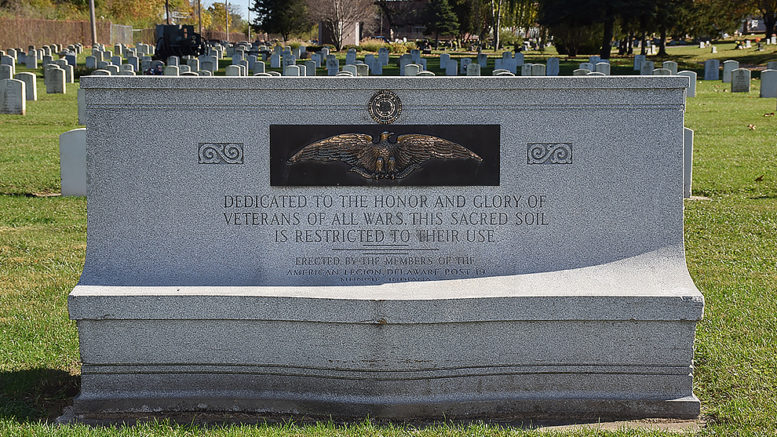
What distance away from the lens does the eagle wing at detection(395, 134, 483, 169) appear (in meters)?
4.57

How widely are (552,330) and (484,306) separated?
0.39 meters

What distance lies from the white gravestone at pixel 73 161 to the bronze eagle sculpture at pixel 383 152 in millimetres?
6568

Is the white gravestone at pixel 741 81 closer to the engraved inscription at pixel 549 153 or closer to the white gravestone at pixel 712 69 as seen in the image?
the white gravestone at pixel 712 69

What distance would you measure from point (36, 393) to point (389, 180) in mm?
2228

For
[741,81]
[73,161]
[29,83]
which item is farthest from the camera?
[741,81]

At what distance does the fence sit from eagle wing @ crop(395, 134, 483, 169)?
189ft

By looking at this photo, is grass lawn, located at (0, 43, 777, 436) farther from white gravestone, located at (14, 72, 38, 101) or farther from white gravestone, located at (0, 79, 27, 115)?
white gravestone, located at (14, 72, 38, 101)

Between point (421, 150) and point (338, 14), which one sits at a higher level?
point (338, 14)

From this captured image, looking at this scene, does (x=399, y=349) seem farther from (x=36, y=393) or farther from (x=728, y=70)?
(x=728, y=70)

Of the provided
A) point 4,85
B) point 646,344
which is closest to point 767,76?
point 4,85

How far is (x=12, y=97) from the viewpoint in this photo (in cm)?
2030

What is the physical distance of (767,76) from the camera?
2509 cm

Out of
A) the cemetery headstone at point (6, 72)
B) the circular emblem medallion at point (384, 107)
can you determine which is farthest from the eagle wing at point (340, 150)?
the cemetery headstone at point (6, 72)

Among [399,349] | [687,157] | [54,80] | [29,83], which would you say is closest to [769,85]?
[687,157]
